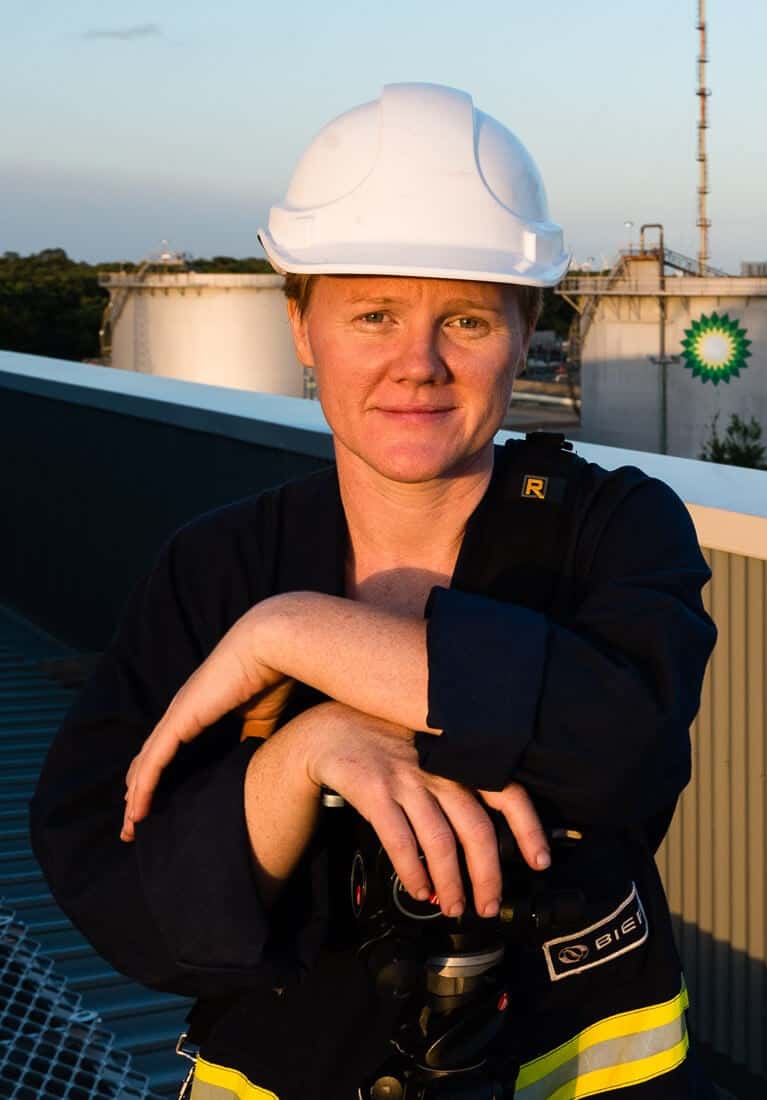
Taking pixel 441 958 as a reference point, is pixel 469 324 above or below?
above

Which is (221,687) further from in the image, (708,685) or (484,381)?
(708,685)

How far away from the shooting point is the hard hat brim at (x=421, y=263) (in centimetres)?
154

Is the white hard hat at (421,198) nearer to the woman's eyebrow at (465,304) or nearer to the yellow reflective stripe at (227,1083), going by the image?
the woman's eyebrow at (465,304)

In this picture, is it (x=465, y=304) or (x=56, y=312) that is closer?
(x=465, y=304)

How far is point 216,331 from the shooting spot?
149 ft

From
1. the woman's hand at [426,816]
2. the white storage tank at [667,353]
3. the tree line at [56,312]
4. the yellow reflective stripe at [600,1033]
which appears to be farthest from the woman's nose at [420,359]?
the tree line at [56,312]

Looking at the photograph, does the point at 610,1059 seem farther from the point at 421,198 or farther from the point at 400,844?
the point at 421,198

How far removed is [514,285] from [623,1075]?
32.2 inches

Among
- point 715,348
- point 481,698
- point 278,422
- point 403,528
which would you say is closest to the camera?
point 481,698

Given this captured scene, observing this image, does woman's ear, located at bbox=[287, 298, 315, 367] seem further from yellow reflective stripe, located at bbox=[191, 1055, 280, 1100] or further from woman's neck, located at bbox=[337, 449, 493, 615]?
Result: yellow reflective stripe, located at bbox=[191, 1055, 280, 1100]

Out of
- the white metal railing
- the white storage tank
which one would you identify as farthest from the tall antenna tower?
the white metal railing

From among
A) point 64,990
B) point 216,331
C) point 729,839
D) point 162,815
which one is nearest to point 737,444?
point 216,331

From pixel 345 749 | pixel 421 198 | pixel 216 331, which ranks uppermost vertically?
pixel 421 198

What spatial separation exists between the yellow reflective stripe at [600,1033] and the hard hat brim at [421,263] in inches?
29.7
